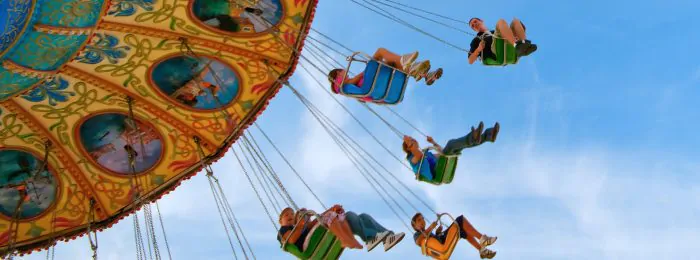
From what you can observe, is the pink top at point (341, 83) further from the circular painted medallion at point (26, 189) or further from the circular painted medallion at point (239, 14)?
the circular painted medallion at point (26, 189)

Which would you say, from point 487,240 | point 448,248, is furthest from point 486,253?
point 448,248

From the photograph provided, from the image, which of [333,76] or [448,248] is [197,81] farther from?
[448,248]

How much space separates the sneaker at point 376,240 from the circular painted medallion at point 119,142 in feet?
16.0

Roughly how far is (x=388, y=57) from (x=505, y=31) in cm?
162

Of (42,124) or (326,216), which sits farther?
(42,124)

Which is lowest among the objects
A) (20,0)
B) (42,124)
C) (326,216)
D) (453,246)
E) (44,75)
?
(453,246)

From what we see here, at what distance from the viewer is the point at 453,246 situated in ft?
40.7

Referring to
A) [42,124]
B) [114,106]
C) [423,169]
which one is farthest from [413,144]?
[42,124]

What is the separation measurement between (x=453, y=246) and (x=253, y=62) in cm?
439

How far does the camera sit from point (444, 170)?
12695 mm

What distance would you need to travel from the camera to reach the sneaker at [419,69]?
41.7 feet

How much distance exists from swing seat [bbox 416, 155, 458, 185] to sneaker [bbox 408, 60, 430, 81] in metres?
1.16

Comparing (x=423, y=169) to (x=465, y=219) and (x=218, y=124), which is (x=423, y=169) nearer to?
(x=465, y=219)

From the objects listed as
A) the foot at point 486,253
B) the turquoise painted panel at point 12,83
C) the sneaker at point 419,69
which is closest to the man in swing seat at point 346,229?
the foot at point 486,253
